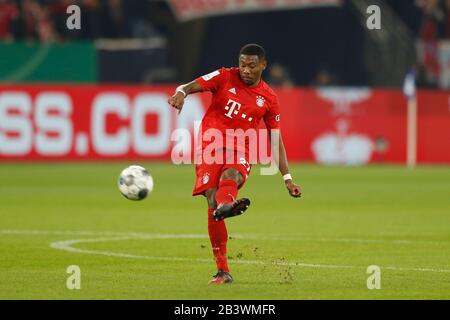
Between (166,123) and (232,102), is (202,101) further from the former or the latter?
Answer: (232,102)

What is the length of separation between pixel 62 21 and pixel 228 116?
20.9 meters

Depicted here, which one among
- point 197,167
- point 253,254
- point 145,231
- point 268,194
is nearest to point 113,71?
point 268,194

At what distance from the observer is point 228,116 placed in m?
11.4

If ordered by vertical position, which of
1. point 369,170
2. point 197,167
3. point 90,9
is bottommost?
point 369,170

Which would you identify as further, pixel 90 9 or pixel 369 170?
pixel 90 9

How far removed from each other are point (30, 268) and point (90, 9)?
2024cm

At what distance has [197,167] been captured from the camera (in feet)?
37.5

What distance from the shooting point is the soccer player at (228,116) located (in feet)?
36.6

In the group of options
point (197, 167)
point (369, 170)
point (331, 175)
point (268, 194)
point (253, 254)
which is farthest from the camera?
point (369, 170)

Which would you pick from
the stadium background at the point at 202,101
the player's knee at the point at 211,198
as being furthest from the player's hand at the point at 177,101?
the stadium background at the point at 202,101

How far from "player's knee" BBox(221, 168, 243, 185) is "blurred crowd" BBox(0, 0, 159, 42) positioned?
2033 cm

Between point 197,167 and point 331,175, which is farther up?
point 197,167
